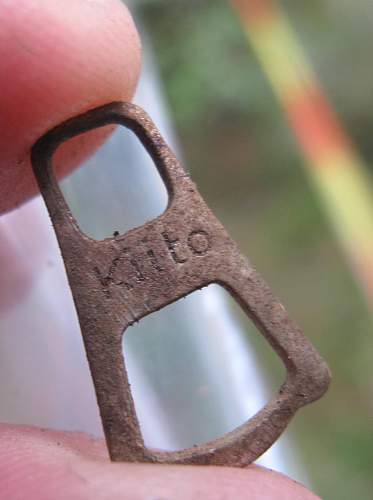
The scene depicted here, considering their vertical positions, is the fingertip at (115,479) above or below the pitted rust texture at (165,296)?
below

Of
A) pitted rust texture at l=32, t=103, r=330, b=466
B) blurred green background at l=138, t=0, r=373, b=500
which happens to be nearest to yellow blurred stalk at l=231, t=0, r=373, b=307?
blurred green background at l=138, t=0, r=373, b=500

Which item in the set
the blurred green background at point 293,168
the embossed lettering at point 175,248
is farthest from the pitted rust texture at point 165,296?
the blurred green background at point 293,168

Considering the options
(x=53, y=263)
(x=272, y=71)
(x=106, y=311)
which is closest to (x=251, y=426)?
(x=106, y=311)

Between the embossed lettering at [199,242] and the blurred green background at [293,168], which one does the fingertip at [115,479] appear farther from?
the blurred green background at [293,168]

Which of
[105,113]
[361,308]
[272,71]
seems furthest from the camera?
[272,71]

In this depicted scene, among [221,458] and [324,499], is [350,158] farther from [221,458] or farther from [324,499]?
[221,458]
